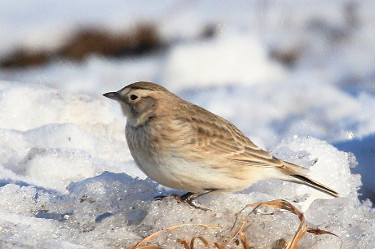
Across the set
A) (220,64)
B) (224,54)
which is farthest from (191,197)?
(224,54)

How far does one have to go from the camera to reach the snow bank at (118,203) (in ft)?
13.0

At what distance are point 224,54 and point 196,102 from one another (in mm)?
1565

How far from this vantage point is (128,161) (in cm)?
631

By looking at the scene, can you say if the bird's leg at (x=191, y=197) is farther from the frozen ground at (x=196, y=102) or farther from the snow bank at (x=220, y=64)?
the snow bank at (x=220, y=64)

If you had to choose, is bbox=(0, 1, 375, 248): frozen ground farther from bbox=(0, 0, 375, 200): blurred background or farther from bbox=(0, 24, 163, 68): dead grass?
bbox=(0, 24, 163, 68): dead grass

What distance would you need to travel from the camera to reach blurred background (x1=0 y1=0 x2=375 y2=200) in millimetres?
8102

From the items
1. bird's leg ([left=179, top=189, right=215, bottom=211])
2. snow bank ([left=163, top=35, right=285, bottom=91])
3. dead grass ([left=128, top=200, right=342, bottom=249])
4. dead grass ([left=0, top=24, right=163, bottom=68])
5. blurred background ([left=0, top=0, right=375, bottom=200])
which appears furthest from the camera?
dead grass ([left=0, top=24, right=163, bottom=68])


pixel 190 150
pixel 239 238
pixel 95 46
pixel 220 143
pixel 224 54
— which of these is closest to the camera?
pixel 239 238

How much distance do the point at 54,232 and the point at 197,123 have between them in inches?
45.9

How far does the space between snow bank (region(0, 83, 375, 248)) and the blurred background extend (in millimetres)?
1798

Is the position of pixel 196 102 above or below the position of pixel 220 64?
below

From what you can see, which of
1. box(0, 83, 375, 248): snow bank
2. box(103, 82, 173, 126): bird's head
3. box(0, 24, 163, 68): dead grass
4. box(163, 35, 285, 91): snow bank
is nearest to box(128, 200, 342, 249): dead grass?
box(0, 83, 375, 248): snow bank

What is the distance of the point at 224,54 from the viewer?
9.63 metres

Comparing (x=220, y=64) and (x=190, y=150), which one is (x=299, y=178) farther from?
(x=220, y=64)
